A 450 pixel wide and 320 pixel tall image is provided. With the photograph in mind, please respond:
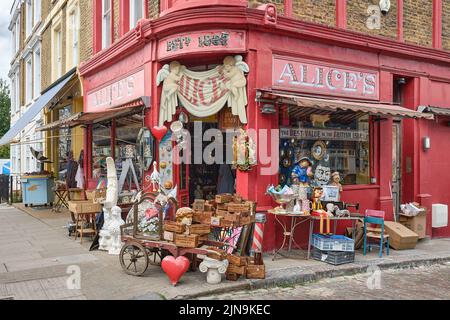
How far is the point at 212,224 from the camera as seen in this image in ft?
20.0

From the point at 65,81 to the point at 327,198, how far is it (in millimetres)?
9486

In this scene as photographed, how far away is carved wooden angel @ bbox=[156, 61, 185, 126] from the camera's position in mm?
8125

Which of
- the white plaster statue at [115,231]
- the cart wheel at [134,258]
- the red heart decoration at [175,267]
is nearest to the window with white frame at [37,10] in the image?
the white plaster statue at [115,231]

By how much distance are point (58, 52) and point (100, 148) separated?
6.37 meters

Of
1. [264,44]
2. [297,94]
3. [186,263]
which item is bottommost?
[186,263]

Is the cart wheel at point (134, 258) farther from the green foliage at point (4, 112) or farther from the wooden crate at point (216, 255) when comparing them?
the green foliage at point (4, 112)

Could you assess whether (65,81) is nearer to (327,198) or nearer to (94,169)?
(94,169)

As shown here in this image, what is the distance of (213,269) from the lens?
19.2 feet

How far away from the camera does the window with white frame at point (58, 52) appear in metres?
16.0

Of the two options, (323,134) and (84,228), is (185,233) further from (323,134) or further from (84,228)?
(84,228)

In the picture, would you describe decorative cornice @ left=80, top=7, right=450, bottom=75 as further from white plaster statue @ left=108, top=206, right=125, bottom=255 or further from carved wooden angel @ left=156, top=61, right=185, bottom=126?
white plaster statue @ left=108, top=206, right=125, bottom=255

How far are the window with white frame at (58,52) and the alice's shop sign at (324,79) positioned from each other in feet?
35.4

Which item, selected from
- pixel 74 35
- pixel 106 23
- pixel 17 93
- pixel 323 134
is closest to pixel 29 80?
pixel 17 93

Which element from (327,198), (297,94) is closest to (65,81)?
(297,94)
